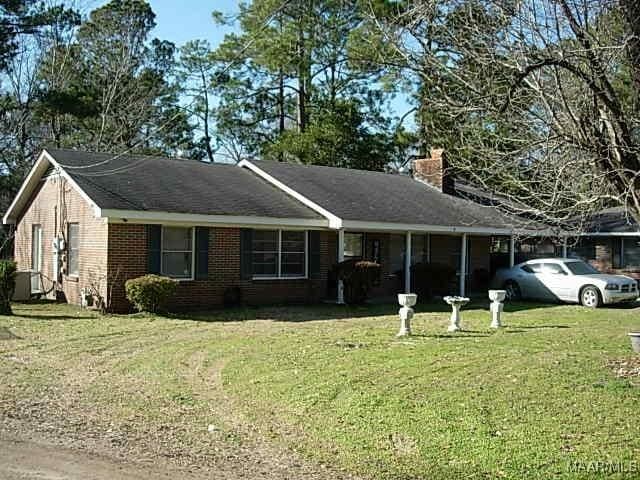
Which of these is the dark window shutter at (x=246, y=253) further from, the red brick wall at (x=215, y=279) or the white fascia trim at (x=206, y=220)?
the white fascia trim at (x=206, y=220)

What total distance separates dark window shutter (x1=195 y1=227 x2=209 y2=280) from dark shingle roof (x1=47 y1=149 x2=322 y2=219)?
66cm

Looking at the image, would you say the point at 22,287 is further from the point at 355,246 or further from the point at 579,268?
the point at 579,268

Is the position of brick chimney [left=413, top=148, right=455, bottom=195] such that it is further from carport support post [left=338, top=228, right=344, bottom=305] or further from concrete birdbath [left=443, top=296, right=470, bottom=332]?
concrete birdbath [left=443, top=296, right=470, bottom=332]

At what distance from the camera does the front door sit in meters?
21.8

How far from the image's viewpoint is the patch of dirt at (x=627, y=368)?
31.5ft

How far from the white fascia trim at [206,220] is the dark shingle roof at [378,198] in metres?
1.03

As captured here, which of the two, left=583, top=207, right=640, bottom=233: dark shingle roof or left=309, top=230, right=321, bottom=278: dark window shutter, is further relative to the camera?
left=583, top=207, right=640, bottom=233: dark shingle roof

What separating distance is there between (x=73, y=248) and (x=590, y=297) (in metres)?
14.8

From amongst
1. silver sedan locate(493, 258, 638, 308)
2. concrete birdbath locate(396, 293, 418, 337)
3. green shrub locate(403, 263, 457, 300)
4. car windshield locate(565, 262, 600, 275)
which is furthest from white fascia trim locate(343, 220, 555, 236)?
concrete birdbath locate(396, 293, 418, 337)

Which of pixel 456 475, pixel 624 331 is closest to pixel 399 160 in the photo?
pixel 624 331

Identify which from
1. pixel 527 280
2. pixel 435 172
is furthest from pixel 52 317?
pixel 435 172

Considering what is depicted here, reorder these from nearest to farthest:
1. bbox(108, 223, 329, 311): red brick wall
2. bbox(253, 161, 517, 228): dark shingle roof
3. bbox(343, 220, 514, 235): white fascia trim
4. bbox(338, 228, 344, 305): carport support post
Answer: bbox(108, 223, 329, 311): red brick wall → bbox(338, 228, 344, 305): carport support post → bbox(343, 220, 514, 235): white fascia trim → bbox(253, 161, 517, 228): dark shingle roof

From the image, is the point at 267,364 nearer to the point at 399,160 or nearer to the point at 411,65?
the point at 411,65

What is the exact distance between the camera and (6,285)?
17.1m
